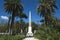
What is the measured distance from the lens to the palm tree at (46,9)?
172ft

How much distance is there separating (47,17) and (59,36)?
111 feet

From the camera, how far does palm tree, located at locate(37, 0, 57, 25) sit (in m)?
52.3

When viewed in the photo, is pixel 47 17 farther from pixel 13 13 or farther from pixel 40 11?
pixel 13 13

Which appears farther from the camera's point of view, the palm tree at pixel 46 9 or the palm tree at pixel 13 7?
the palm tree at pixel 46 9

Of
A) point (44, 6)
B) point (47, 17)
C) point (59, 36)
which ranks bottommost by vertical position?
point (59, 36)

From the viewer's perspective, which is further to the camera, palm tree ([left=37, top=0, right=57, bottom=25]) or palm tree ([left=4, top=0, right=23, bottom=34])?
palm tree ([left=37, top=0, right=57, bottom=25])

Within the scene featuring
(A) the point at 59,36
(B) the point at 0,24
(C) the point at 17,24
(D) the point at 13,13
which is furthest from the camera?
(B) the point at 0,24

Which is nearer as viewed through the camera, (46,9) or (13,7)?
(13,7)

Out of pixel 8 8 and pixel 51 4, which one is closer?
pixel 8 8

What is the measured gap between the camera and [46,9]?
52688 millimetres

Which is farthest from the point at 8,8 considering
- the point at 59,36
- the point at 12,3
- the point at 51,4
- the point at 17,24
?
the point at 59,36

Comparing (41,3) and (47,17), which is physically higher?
(41,3)

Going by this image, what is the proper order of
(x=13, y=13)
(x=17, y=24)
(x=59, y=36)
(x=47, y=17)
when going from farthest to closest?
(x=17, y=24), (x=47, y=17), (x=13, y=13), (x=59, y=36)

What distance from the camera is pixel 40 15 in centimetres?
5394
